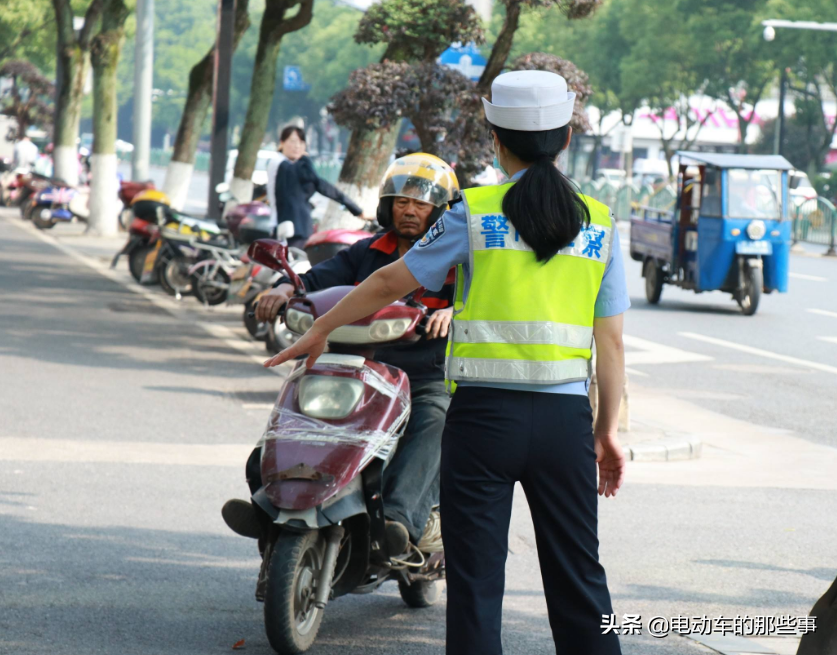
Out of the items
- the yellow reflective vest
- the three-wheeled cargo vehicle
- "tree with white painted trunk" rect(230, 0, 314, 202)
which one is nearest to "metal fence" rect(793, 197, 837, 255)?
the three-wheeled cargo vehicle

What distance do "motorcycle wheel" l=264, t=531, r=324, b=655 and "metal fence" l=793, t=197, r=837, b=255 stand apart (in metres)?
25.3

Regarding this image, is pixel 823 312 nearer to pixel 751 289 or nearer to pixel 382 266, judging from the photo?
pixel 751 289

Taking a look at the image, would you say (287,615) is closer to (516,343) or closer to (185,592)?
(185,592)

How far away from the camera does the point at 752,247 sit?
1672cm

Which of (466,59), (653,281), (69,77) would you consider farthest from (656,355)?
(69,77)

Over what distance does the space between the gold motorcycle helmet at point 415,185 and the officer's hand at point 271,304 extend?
57 centimetres

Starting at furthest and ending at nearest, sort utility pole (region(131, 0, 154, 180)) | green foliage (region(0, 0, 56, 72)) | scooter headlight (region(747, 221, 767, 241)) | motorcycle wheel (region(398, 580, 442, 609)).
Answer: green foliage (region(0, 0, 56, 72))
utility pole (region(131, 0, 154, 180))
scooter headlight (region(747, 221, 767, 241))
motorcycle wheel (region(398, 580, 442, 609))

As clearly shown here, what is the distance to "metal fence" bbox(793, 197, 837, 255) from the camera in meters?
28.5

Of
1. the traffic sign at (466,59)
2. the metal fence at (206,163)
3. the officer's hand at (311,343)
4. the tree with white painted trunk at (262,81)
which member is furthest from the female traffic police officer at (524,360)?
the metal fence at (206,163)

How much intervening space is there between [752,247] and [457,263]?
46.2 feet

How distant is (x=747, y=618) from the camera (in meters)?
4.88

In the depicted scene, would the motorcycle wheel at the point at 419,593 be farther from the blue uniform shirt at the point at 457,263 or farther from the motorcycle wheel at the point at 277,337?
the motorcycle wheel at the point at 277,337

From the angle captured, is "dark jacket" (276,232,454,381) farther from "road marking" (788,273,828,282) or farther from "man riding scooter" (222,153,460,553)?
"road marking" (788,273,828,282)

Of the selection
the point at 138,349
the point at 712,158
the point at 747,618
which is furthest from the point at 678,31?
the point at 747,618
